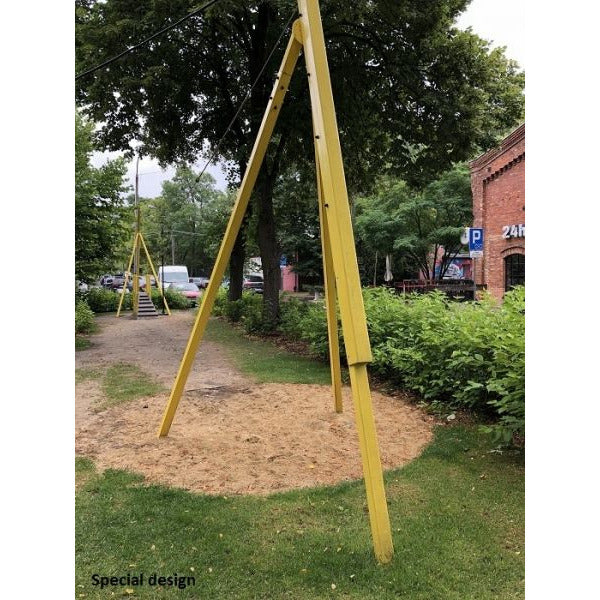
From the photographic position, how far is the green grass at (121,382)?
606 centimetres

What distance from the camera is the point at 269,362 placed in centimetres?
827

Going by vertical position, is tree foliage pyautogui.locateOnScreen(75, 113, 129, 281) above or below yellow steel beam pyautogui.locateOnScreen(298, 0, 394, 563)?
above

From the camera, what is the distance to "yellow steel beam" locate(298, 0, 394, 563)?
2.60m

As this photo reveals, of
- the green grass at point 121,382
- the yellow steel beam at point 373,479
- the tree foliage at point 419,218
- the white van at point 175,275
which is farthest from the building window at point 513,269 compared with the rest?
the white van at point 175,275

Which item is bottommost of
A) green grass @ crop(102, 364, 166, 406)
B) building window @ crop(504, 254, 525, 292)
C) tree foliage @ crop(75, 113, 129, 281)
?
green grass @ crop(102, 364, 166, 406)

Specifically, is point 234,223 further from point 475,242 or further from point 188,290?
point 188,290

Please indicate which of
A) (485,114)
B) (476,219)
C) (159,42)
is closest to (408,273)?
(476,219)

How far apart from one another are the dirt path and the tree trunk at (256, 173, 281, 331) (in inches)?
192

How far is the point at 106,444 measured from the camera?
4.38 m

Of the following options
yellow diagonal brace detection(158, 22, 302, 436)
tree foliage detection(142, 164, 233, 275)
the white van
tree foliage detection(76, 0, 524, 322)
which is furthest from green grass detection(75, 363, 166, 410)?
tree foliage detection(142, 164, 233, 275)

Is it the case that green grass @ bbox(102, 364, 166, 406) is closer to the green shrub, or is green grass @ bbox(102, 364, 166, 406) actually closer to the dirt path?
the dirt path

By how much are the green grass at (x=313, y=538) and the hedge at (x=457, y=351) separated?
628 millimetres

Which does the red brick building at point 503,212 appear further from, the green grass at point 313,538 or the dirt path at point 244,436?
the green grass at point 313,538

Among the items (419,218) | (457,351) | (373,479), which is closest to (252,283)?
A: (419,218)
